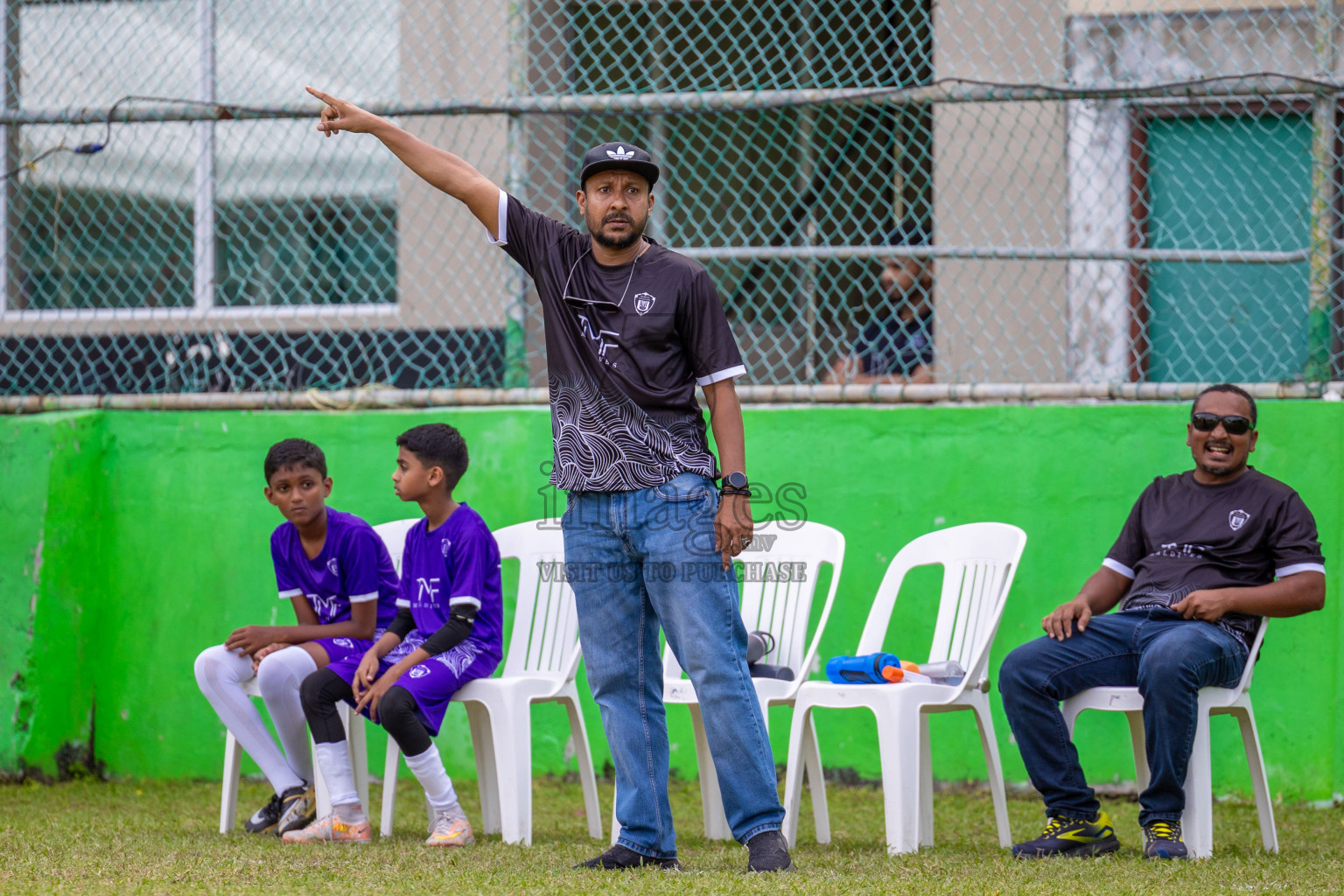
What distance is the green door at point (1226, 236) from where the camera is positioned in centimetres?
627

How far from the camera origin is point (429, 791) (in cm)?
438

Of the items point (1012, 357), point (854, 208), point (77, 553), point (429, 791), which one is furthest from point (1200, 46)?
point (77, 553)

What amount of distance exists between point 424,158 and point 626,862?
196cm

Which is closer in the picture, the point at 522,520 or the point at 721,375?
the point at 721,375

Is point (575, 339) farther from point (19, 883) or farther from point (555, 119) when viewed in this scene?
point (555, 119)

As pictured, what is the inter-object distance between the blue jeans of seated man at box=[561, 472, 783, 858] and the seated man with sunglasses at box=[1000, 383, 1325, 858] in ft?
3.34

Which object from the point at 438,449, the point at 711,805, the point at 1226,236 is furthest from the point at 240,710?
the point at 1226,236

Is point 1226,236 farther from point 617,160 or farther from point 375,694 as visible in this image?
point 375,694

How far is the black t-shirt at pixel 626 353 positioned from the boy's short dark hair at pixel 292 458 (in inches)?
59.2

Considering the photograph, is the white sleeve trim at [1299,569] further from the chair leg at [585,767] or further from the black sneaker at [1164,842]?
the chair leg at [585,767]

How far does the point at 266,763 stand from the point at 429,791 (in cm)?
66

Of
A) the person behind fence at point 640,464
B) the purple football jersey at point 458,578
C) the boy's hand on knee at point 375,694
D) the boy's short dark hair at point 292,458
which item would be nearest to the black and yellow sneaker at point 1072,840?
the person behind fence at point 640,464

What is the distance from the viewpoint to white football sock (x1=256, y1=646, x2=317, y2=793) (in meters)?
4.61

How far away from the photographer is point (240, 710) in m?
4.69
